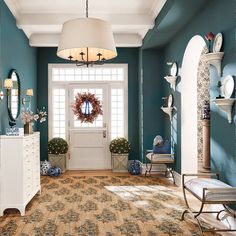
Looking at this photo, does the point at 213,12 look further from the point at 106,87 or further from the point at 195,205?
the point at 106,87

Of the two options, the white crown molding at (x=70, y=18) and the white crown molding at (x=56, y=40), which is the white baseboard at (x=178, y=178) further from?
the white crown molding at (x=56, y=40)

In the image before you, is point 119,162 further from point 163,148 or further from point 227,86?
point 227,86

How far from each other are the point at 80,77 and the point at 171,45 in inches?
104

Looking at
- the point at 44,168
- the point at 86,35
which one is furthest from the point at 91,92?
the point at 86,35

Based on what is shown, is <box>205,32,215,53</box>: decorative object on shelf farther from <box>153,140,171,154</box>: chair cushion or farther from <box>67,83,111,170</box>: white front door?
<box>67,83,111,170</box>: white front door

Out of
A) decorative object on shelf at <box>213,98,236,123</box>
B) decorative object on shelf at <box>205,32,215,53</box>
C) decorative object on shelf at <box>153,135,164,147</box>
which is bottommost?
decorative object on shelf at <box>153,135,164,147</box>

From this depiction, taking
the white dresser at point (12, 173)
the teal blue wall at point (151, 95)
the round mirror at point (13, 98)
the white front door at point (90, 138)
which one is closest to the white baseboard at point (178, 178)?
the teal blue wall at point (151, 95)

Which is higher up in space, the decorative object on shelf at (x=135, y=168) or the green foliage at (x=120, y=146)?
the green foliage at (x=120, y=146)

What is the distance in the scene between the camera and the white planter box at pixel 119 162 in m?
8.12

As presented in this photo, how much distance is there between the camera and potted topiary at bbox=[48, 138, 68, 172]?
799cm

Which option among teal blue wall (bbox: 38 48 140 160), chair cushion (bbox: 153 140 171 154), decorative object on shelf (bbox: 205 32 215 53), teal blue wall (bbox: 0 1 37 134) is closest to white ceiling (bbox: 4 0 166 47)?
teal blue wall (bbox: 0 1 37 134)

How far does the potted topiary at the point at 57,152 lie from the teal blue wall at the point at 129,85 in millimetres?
409

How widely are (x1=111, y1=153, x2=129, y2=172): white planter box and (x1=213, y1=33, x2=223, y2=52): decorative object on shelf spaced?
443 cm

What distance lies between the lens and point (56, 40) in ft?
24.7
